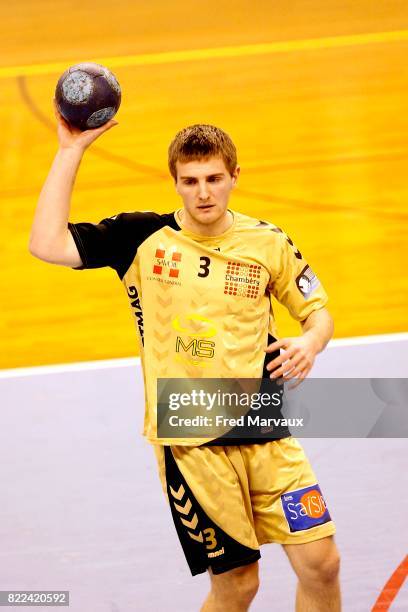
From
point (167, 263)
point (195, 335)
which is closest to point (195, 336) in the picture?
point (195, 335)

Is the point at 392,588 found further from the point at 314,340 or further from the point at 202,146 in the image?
the point at 202,146

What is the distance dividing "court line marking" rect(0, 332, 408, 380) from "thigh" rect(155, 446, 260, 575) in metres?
2.60

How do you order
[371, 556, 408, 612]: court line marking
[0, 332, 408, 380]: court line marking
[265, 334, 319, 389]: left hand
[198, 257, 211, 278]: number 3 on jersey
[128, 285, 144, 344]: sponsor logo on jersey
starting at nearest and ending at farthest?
[265, 334, 319, 389]: left hand → [198, 257, 211, 278]: number 3 on jersey → [128, 285, 144, 344]: sponsor logo on jersey → [371, 556, 408, 612]: court line marking → [0, 332, 408, 380]: court line marking

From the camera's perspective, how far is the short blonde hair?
160 inches

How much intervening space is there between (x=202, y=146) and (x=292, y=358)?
0.85 metres

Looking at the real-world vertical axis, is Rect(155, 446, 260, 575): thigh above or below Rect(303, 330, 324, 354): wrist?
below

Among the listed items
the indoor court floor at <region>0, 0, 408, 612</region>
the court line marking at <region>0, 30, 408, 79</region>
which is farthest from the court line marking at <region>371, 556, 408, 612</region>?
the court line marking at <region>0, 30, 408, 79</region>

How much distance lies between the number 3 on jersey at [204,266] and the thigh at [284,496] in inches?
27.2

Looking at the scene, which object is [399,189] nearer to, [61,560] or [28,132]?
[28,132]

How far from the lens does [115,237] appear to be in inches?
163

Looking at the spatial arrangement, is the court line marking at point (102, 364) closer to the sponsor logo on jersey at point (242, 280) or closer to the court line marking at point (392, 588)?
the court line marking at point (392, 588)

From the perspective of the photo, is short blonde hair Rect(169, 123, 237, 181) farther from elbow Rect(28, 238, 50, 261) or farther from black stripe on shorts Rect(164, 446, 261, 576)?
black stripe on shorts Rect(164, 446, 261, 576)

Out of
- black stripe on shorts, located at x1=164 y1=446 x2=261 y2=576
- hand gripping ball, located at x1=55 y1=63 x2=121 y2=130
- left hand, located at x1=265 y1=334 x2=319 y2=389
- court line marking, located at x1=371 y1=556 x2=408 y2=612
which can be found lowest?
court line marking, located at x1=371 y1=556 x2=408 y2=612

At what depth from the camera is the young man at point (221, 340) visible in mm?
4082
